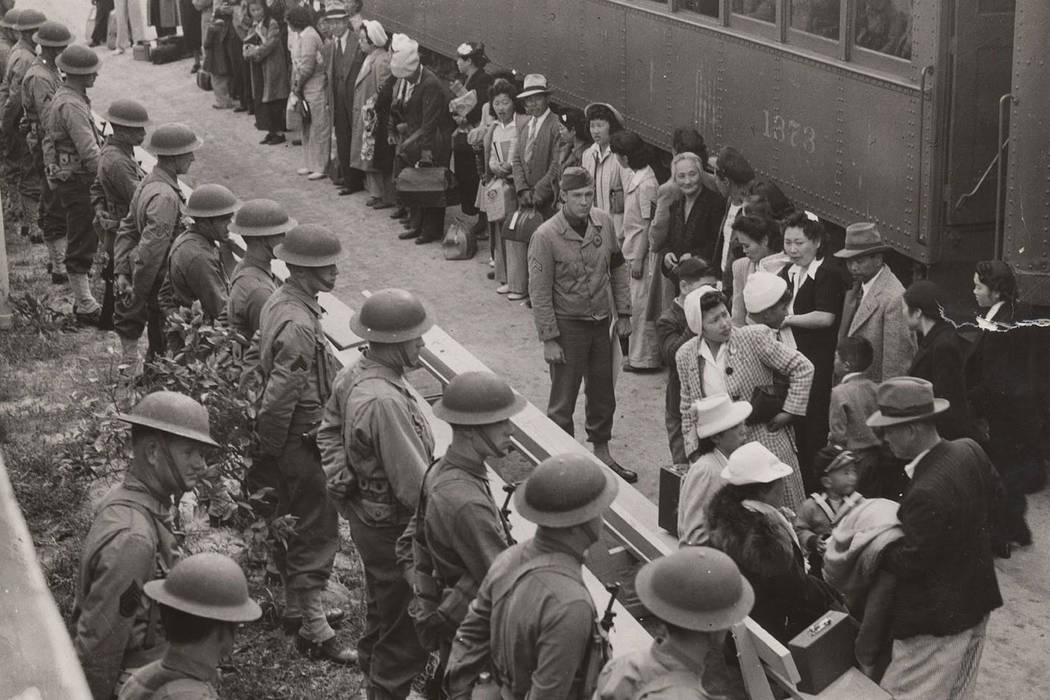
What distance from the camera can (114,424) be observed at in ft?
24.0

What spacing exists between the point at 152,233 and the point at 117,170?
3.74 feet

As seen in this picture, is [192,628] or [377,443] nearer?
[192,628]

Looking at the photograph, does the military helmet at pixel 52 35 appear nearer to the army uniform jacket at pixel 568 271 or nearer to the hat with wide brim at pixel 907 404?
the army uniform jacket at pixel 568 271

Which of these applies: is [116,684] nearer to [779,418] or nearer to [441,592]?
[441,592]

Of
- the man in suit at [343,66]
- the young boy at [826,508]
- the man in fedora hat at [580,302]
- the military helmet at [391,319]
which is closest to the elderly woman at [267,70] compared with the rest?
the man in suit at [343,66]

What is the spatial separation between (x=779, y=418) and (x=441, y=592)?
2.35 metres

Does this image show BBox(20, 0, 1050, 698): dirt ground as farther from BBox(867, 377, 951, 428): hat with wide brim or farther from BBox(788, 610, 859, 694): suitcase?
BBox(867, 377, 951, 428): hat with wide brim

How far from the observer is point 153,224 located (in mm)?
8750

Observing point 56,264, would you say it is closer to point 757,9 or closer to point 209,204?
point 209,204

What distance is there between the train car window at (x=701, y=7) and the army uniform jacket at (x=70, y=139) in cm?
457

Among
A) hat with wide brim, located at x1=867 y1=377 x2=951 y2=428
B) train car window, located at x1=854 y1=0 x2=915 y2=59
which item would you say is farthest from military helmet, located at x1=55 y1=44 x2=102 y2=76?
hat with wide brim, located at x1=867 y1=377 x2=951 y2=428

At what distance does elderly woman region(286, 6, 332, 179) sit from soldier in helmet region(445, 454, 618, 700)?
35.8 feet

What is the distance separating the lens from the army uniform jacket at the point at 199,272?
8.09 meters

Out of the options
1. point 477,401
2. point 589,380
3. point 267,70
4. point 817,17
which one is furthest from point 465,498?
point 267,70
